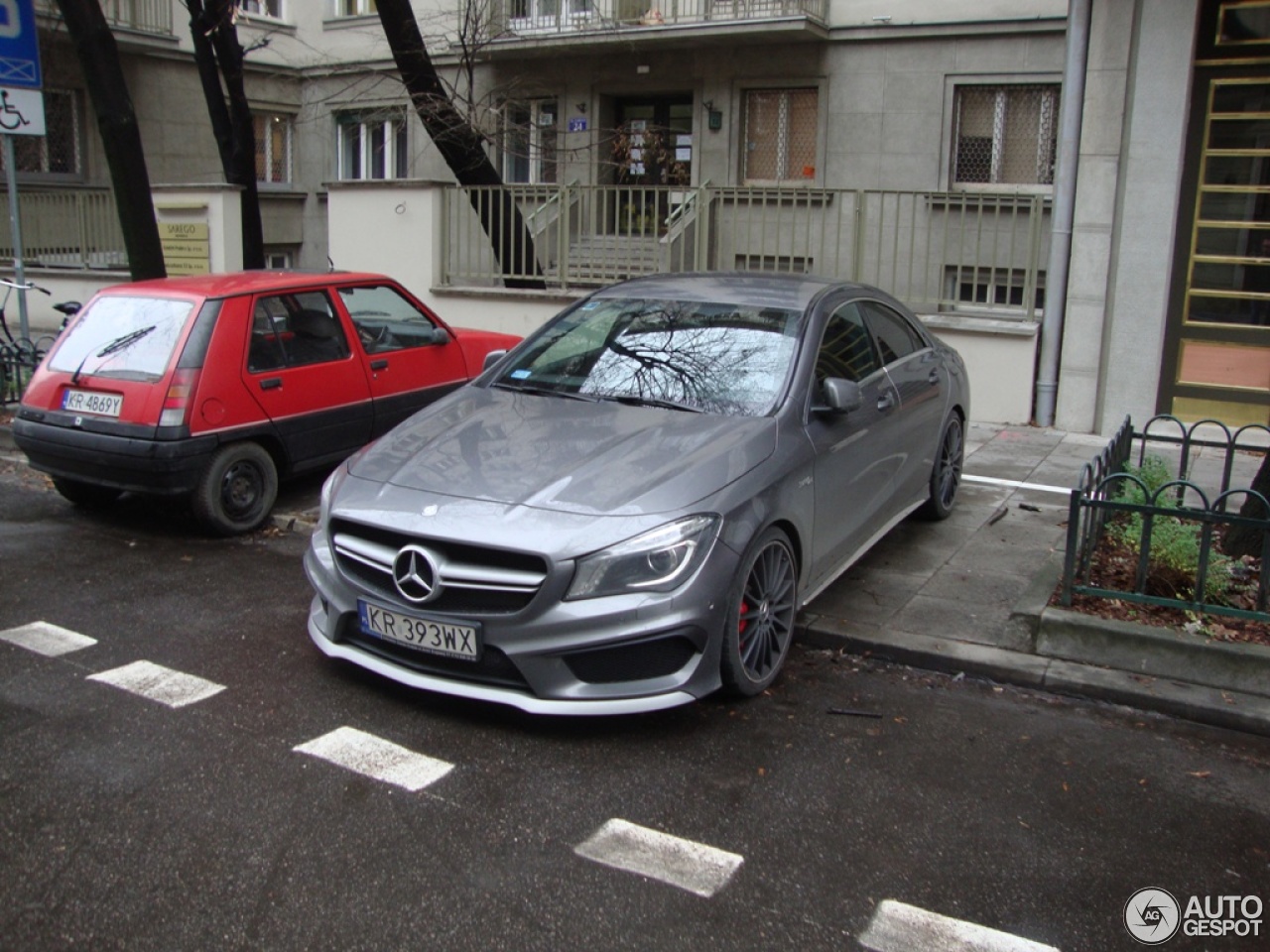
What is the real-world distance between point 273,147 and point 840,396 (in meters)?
21.8

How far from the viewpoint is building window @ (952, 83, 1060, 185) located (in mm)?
16281

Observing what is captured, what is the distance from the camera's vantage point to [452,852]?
141 inches

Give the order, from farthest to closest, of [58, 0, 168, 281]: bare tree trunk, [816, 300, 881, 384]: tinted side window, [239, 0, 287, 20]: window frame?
[239, 0, 287, 20]: window frame, [58, 0, 168, 281]: bare tree trunk, [816, 300, 881, 384]: tinted side window

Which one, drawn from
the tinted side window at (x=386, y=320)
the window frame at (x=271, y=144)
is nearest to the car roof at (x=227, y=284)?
the tinted side window at (x=386, y=320)

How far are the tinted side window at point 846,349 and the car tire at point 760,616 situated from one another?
1.04m

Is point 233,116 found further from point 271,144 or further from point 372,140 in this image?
point 271,144

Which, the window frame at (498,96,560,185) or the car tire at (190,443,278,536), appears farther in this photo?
the window frame at (498,96,560,185)

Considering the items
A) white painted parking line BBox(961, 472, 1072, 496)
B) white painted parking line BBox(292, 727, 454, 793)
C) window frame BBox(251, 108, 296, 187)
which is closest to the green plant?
white painted parking line BBox(961, 472, 1072, 496)

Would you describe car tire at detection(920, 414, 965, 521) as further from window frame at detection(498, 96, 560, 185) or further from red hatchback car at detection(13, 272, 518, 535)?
window frame at detection(498, 96, 560, 185)

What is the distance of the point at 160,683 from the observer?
4.87m

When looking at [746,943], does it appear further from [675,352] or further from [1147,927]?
[675,352]

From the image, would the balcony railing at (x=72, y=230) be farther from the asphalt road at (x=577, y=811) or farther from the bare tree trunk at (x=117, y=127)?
the asphalt road at (x=577, y=811)

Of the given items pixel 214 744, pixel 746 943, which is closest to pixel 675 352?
pixel 214 744

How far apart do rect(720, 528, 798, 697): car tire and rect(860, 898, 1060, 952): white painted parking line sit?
1.38 m
